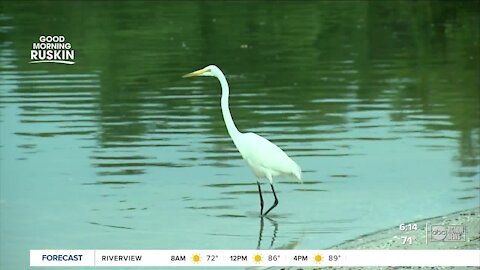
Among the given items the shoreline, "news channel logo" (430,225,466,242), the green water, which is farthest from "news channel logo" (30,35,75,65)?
"news channel logo" (430,225,466,242)

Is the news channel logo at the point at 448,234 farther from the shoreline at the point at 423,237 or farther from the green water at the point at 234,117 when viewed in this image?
the green water at the point at 234,117

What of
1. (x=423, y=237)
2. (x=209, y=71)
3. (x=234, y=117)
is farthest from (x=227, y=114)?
(x=423, y=237)

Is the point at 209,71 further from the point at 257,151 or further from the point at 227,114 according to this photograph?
the point at 257,151

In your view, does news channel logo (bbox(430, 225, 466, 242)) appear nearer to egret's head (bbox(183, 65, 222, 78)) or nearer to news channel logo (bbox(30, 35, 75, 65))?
egret's head (bbox(183, 65, 222, 78))

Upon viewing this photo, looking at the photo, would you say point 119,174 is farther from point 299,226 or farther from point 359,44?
point 359,44

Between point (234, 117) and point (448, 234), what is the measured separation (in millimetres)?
827

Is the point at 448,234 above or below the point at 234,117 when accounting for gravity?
below

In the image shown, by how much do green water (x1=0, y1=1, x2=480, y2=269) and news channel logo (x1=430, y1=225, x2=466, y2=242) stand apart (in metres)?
0.24

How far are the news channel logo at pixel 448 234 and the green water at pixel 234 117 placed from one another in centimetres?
24

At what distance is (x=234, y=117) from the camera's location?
4.31 metres

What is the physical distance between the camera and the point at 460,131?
4.58 meters

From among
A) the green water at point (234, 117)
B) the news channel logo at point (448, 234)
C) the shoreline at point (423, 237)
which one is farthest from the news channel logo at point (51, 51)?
the news channel logo at point (448, 234)

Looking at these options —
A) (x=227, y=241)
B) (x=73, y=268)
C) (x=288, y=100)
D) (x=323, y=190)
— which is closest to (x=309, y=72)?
(x=288, y=100)

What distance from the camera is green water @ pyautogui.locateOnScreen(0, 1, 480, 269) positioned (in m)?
4.23
